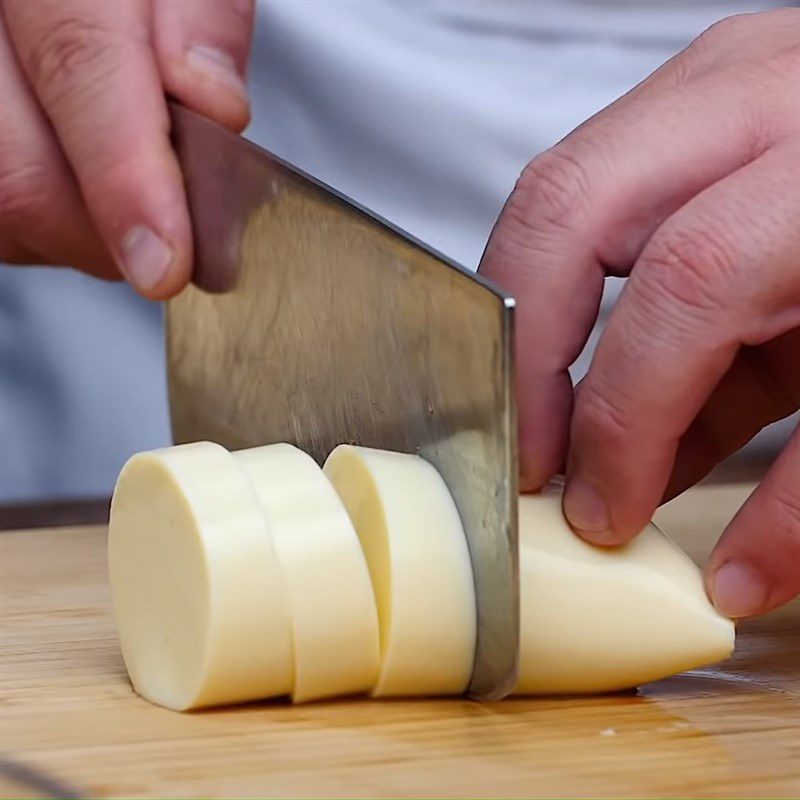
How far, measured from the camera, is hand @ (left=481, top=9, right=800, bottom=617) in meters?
1.17

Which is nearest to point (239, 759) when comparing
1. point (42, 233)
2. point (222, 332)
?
point (222, 332)

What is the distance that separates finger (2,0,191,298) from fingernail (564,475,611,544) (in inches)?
21.3

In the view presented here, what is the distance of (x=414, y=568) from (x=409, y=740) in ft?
0.45

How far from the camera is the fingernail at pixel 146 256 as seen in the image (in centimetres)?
152

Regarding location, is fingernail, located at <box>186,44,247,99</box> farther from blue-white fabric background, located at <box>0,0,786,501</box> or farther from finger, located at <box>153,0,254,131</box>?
blue-white fabric background, located at <box>0,0,786,501</box>

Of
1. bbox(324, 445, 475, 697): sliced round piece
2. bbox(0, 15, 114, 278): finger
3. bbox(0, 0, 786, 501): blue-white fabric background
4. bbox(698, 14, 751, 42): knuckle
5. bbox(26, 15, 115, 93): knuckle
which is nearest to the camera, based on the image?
bbox(324, 445, 475, 697): sliced round piece

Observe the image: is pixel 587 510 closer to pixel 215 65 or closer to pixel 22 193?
pixel 215 65

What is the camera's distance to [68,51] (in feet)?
5.08

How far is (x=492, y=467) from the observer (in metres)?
1.12

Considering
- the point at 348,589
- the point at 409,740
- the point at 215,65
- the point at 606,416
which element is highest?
the point at 215,65

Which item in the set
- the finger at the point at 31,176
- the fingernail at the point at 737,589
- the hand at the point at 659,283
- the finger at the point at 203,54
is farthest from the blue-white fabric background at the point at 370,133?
the fingernail at the point at 737,589

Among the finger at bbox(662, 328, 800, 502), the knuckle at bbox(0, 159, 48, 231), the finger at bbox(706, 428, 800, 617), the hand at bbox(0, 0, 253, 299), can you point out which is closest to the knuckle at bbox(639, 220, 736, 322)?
the finger at bbox(706, 428, 800, 617)

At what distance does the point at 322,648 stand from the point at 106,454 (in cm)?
101

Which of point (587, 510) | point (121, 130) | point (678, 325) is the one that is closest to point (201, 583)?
point (587, 510)
